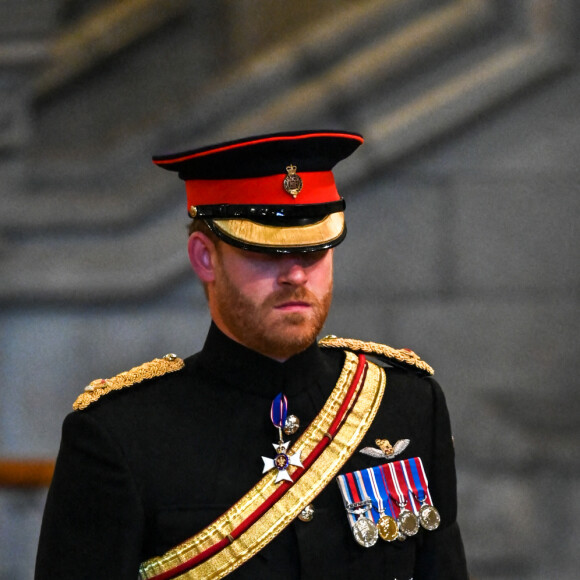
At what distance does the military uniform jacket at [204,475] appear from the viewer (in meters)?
1.49

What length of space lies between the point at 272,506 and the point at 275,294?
1.03 ft

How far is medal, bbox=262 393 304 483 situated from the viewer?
5.10 feet

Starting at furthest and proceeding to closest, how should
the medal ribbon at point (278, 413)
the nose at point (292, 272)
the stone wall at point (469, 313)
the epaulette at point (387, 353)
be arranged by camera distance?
the stone wall at point (469, 313)
the epaulette at point (387, 353)
the medal ribbon at point (278, 413)
the nose at point (292, 272)

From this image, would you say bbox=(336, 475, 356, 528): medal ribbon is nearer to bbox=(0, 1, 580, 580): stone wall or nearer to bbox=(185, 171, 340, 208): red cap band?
bbox=(185, 171, 340, 208): red cap band

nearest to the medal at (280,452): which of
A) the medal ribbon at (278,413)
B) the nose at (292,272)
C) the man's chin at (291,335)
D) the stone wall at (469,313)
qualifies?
the medal ribbon at (278,413)

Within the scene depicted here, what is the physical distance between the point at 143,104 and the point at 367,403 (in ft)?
5.54

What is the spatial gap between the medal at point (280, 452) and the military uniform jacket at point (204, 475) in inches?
0.6

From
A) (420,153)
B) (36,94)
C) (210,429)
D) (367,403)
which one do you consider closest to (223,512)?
(210,429)

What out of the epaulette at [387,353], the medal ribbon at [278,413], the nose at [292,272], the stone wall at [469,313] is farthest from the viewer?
the stone wall at [469,313]

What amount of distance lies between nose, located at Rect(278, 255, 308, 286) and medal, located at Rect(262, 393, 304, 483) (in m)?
0.20

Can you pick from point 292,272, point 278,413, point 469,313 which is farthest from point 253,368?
point 469,313

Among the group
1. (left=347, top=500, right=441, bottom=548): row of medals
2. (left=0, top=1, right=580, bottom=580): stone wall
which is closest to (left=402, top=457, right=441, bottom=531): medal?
(left=347, top=500, right=441, bottom=548): row of medals

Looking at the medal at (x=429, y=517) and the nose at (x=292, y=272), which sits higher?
the nose at (x=292, y=272)

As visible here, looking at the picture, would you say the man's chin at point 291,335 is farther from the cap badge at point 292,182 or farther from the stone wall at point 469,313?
the stone wall at point 469,313
